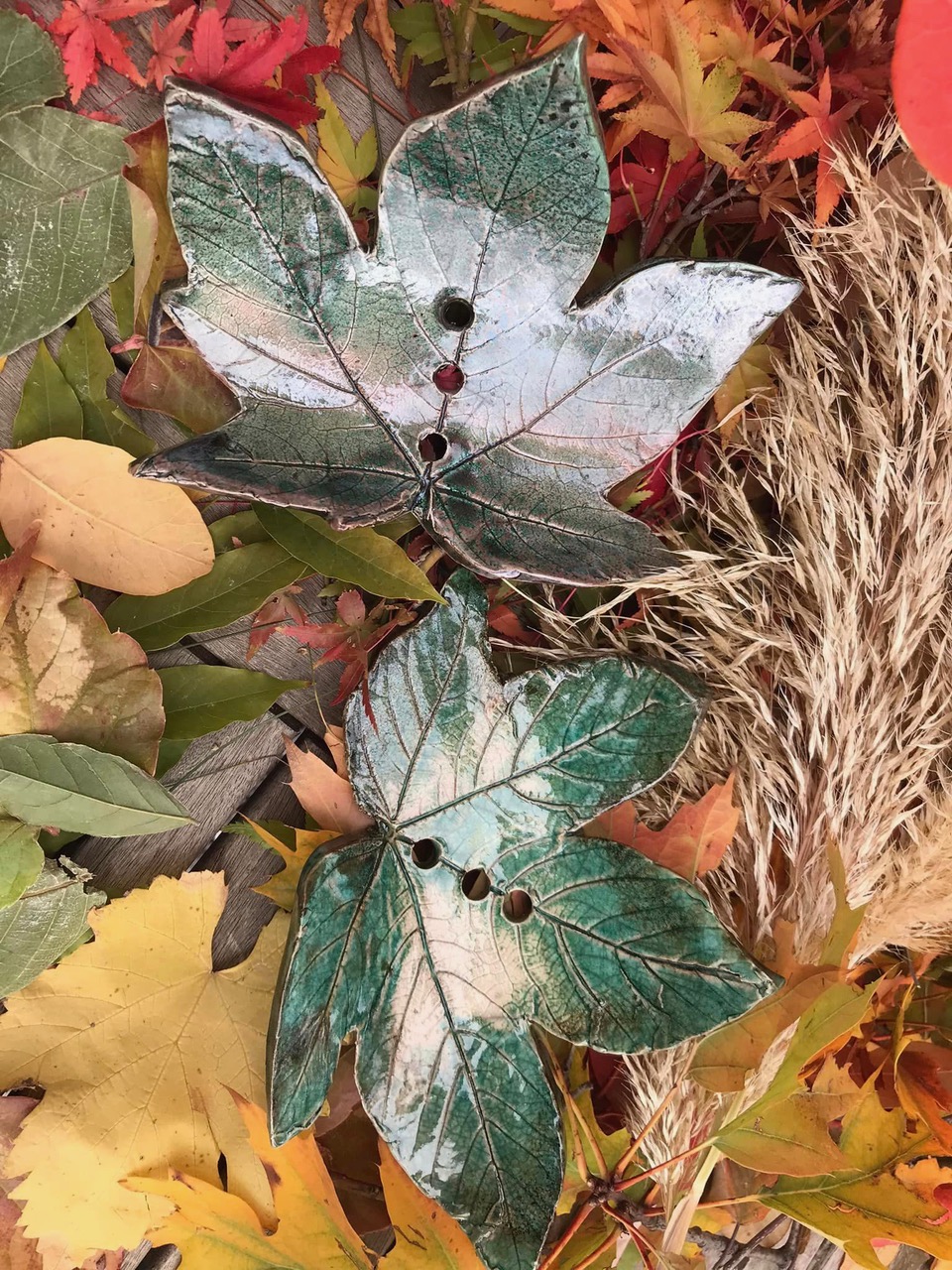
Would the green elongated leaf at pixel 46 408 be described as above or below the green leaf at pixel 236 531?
above

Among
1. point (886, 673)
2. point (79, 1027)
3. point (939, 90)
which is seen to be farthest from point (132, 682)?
point (939, 90)

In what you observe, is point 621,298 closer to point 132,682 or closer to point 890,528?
point 890,528

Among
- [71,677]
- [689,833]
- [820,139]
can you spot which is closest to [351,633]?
[71,677]

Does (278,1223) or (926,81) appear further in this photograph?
(278,1223)

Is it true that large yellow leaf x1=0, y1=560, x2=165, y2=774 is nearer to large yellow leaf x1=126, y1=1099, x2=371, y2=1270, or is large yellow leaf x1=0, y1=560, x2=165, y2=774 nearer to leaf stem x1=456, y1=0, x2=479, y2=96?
large yellow leaf x1=126, y1=1099, x2=371, y2=1270

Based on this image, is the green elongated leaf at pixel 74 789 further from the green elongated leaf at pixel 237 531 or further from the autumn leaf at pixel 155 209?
the autumn leaf at pixel 155 209

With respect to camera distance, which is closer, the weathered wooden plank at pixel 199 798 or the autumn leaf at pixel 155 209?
A: the autumn leaf at pixel 155 209

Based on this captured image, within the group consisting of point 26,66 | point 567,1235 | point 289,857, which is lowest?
point 567,1235

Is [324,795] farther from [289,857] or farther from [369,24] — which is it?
[369,24]

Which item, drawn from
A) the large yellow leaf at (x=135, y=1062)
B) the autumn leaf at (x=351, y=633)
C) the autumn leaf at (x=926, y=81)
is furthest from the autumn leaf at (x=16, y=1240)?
the autumn leaf at (x=926, y=81)
